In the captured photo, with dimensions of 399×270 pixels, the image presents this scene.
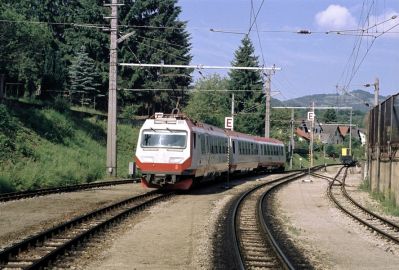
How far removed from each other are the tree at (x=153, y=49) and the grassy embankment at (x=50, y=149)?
18.5 meters

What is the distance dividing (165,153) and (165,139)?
2.26ft

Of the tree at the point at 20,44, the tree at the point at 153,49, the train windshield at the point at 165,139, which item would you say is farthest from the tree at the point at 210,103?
the train windshield at the point at 165,139

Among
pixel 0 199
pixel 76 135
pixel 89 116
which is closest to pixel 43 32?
pixel 89 116

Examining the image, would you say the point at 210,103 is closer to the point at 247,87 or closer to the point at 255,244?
the point at 247,87

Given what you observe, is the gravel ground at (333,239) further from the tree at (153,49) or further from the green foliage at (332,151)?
the green foliage at (332,151)

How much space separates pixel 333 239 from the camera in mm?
13328

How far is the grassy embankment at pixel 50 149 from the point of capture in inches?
974

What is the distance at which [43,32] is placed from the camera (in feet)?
151

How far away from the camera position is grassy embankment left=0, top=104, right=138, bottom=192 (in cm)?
2473

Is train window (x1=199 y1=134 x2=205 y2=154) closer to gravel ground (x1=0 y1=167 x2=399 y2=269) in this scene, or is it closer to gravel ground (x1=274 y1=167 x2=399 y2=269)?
gravel ground (x1=0 y1=167 x2=399 y2=269)

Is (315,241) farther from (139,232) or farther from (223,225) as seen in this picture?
(139,232)

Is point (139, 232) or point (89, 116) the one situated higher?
point (89, 116)

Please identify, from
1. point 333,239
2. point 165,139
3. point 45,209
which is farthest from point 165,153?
point 333,239

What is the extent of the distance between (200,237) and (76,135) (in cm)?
2844
